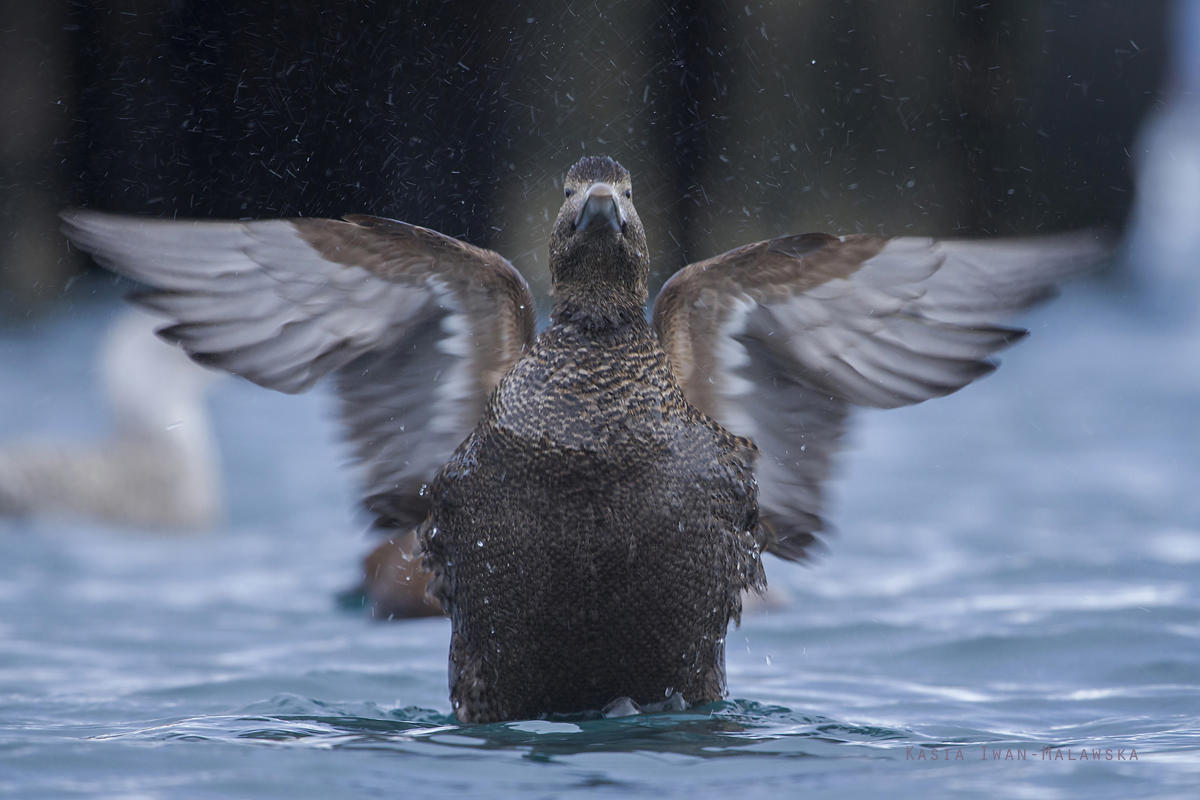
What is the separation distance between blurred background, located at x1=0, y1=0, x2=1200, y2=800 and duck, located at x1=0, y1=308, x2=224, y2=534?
0.03 meters

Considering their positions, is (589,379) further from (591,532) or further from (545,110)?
(545,110)

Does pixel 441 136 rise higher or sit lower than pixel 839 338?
higher

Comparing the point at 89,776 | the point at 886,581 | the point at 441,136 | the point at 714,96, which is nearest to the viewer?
the point at 89,776

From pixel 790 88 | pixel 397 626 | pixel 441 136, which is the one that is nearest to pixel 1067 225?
pixel 790 88

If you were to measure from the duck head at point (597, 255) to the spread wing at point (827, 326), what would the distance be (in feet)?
0.74

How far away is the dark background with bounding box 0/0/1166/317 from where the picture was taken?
11.3m

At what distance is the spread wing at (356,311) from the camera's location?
356 centimetres

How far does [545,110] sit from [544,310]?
81.6 inches

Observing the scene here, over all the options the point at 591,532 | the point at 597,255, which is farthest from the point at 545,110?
the point at 591,532

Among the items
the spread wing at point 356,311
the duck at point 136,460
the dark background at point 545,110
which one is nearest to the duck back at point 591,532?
the spread wing at point 356,311

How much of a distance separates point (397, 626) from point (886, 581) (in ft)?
8.95

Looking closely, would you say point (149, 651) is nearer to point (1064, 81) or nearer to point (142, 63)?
point (142, 63)

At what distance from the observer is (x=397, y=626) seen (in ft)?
18.6

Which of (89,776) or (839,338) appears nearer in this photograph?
(89,776)
